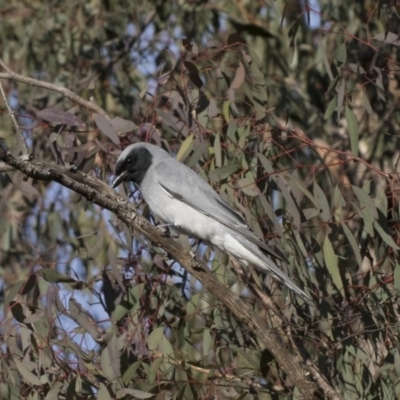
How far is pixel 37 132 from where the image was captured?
578 centimetres

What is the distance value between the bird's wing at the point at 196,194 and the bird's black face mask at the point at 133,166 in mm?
71

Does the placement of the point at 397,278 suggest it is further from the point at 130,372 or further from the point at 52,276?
the point at 52,276

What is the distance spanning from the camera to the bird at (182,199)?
4008 mm

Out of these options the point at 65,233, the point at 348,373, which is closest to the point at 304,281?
the point at 348,373

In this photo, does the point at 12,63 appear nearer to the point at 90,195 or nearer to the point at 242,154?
the point at 242,154

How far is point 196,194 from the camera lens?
164 inches

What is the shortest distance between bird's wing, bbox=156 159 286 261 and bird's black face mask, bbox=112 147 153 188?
7 centimetres

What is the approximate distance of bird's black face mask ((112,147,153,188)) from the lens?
164 inches

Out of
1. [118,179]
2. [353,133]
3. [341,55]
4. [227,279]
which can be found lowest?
[227,279]

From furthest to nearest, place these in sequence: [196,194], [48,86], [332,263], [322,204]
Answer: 1. [48,86]
2. [196,194]
3. [322,204]
4. [332,263]

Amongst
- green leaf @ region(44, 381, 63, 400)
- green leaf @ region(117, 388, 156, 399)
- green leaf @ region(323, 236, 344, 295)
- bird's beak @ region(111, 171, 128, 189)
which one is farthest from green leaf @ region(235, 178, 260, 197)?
green leaf @ region(44, 381, 63, 400)

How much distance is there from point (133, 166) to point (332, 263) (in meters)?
1.03

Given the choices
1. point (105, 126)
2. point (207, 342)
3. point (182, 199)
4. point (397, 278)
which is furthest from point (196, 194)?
point (397, 278)

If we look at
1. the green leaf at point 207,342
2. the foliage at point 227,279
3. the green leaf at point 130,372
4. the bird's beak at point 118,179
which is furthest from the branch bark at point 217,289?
the bird's beak at point 118,179
